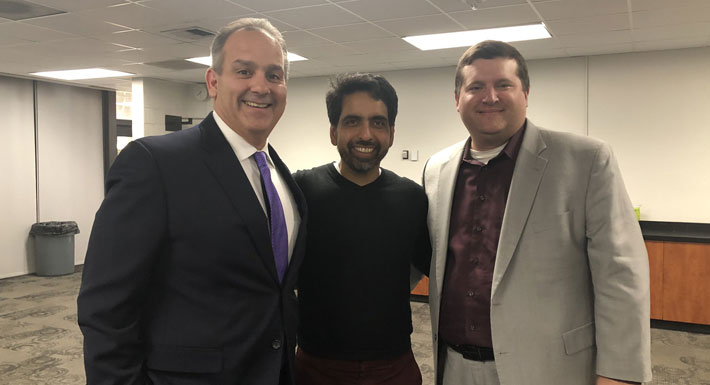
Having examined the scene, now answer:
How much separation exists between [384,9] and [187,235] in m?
3.19

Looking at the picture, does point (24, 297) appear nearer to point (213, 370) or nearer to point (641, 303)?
point (213, 370)

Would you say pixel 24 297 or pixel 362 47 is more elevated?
pixel 362 47

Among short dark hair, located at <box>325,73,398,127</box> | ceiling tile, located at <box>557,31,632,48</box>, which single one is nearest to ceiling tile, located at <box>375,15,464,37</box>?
ceiling tile, located at <box>557,31,632,48</box>

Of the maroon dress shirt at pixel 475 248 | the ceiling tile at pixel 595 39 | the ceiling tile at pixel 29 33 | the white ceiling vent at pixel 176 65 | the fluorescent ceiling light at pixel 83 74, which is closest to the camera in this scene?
the maroon dress shirt at pixel 475 248

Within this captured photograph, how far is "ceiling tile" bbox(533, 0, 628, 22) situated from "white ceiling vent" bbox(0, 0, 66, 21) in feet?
12.0

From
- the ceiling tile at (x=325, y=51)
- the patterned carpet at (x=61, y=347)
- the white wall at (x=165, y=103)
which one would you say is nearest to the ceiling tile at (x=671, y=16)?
the ceiling tile at (x=325, y=51)

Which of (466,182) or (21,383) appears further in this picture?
(21,383)

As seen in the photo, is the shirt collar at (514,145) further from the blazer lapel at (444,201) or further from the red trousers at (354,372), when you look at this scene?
the red trousers at (354,372)

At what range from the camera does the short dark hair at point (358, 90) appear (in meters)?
1.97

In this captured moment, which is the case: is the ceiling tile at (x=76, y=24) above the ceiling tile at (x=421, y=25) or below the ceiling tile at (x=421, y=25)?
above

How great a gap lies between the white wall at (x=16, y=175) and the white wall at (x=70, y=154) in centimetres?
15

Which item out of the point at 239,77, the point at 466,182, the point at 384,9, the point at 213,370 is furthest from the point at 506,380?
the point at 384,9

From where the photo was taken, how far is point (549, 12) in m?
4.17

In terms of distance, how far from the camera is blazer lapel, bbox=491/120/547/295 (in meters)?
1.72
